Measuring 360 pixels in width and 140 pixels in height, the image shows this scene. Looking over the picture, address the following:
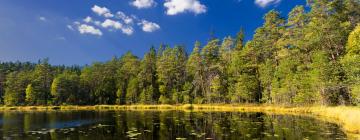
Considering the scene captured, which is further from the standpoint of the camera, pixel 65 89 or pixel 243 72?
pixel 65 89

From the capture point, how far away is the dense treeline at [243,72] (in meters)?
45.4

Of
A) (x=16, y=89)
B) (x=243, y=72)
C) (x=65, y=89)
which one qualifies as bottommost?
(x=65, y=89)

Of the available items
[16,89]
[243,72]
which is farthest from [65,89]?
[243,72]

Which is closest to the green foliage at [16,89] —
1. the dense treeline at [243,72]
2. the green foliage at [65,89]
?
the dense treeline at [243,72]

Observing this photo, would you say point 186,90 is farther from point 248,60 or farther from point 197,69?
point 248,60

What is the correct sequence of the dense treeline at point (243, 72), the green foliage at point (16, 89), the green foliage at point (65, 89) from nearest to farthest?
the dense treeline at point (243, 72) → the green foliage at point (65, 89) → the green foliage at point (16, 89)

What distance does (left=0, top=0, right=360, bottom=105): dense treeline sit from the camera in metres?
45.4

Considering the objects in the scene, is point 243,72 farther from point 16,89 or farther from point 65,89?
point 16,89

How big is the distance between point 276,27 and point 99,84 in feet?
203

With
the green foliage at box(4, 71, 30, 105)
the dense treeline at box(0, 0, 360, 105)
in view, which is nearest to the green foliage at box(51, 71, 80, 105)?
the dense treeline at box(0, 0, 360, 105)

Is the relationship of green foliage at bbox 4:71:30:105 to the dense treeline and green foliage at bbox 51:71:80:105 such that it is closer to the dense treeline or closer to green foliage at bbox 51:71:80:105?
the dense treeline

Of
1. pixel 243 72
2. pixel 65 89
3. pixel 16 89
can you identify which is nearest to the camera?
pixel 243 72

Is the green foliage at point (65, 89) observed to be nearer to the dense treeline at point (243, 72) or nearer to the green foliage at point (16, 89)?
the dense treeline at point (243, 72)

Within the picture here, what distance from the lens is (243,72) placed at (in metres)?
73.8
